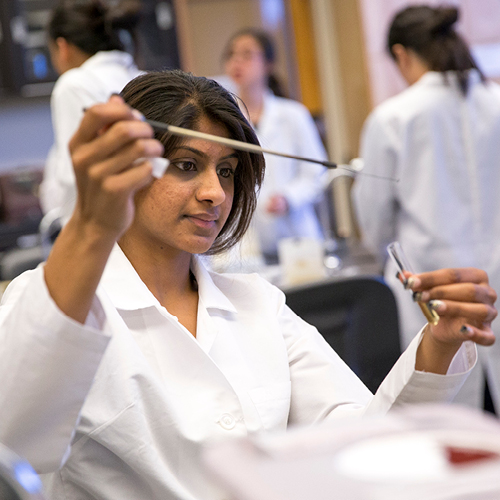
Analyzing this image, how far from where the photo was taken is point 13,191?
405cm

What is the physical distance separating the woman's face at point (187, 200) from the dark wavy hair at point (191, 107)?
0.03m

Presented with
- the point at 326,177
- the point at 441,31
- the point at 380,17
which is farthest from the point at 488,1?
the point at 441,31

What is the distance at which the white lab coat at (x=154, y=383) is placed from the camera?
0.69 meters

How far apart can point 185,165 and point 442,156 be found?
1287mm

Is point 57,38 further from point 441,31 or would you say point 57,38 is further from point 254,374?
point 254,374

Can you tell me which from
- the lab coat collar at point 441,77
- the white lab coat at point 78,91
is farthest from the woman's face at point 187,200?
the lab coat collar at point 441,77

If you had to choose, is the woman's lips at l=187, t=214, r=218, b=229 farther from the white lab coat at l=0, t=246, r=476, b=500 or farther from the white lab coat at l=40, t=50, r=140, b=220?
the white lab coat at l=40, t=50, r=140, b=220

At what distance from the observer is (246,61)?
286 centimetres

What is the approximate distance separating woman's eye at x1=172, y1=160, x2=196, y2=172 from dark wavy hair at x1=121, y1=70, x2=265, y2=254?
0.02 meters

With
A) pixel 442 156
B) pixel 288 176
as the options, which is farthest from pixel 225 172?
pixel 288 176

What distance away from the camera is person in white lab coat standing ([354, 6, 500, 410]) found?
2.11 metres

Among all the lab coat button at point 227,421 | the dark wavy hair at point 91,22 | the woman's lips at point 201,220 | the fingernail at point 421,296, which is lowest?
the lab coat button at point 227,421

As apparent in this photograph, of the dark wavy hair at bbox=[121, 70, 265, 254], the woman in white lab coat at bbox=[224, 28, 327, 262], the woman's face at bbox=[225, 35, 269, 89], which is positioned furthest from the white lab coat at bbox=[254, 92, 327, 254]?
the dark wavy hair at bbox=[121, 70, 265, 254]

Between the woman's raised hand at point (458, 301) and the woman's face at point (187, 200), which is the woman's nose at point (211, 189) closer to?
the woman's face at point (187, 200)
